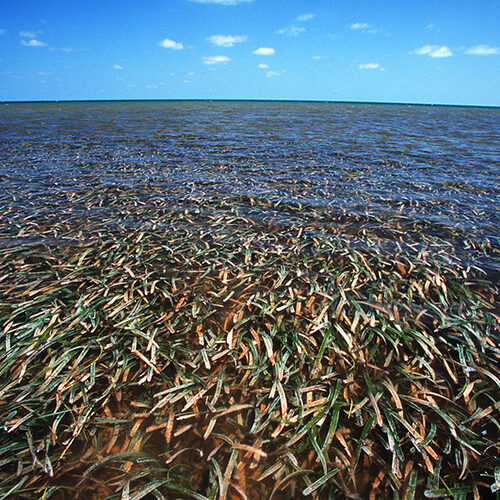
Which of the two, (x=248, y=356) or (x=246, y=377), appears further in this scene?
(x=248, y=356)

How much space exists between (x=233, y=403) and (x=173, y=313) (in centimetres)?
120

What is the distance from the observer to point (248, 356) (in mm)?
2602

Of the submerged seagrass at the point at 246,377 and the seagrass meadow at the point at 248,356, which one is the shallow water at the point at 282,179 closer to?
the seagrass meadow at the point at 248,356

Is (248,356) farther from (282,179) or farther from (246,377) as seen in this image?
(282,179)

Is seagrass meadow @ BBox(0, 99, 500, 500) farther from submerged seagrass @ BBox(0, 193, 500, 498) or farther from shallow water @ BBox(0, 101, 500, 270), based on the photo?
shallow water @ BBox(0, 101, 500, 270)

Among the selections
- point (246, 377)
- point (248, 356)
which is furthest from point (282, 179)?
point (246, 377)

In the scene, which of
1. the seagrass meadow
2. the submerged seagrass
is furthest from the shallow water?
the submerged seagrass

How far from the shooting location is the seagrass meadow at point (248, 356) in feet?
6.08

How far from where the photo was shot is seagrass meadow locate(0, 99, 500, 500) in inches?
72.9

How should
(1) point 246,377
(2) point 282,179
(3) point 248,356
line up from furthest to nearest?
(2) point 282,179
(3) point 248,356
(1) point 246,377

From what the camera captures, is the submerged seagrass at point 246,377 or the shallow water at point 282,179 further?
the shallow water at point 282,179

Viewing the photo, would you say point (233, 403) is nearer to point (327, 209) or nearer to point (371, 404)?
point (371, 404)

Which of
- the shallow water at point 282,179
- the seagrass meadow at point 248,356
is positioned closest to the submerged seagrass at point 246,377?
the seagrass meadow at point 248,356

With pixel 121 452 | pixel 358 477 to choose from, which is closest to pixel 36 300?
pixel 121 452
